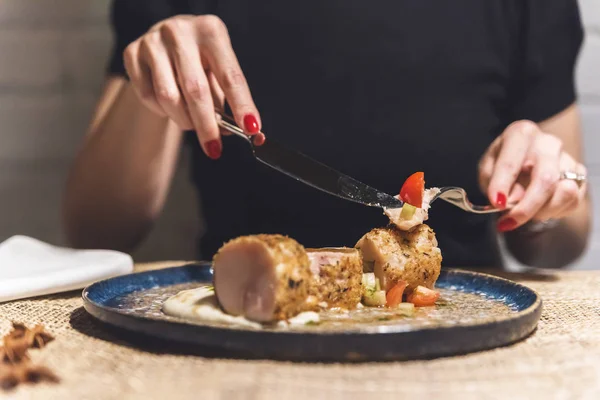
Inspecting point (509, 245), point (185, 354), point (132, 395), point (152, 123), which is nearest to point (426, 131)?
point (509, 245)

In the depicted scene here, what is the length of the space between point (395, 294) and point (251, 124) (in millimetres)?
368

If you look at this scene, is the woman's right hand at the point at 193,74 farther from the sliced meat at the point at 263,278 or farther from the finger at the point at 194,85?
the sliced meat at the point at 263,278

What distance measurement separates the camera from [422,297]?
102 centimetres

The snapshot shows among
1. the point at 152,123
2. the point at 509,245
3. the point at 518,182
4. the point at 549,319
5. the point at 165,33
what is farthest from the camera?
the point at 509,245

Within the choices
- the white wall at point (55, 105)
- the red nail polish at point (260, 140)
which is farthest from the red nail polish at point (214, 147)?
the white wall at point (55, 105)

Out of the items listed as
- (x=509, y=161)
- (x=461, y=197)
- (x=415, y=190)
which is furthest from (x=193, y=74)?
(x=509, y=161)

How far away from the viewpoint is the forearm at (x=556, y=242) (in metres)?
1.75

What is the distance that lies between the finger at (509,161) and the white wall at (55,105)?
0.70m

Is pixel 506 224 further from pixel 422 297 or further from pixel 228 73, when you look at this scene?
pixel 228 73

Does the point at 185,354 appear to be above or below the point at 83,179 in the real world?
below

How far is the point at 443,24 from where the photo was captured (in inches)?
66.2

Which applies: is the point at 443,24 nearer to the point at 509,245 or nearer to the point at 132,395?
the point at 509,245

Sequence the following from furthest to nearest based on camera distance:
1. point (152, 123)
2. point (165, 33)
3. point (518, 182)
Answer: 1. point (152, 123)
2. point (518, 182)
3. point (165, 33)

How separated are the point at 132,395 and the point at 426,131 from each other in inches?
46.1
